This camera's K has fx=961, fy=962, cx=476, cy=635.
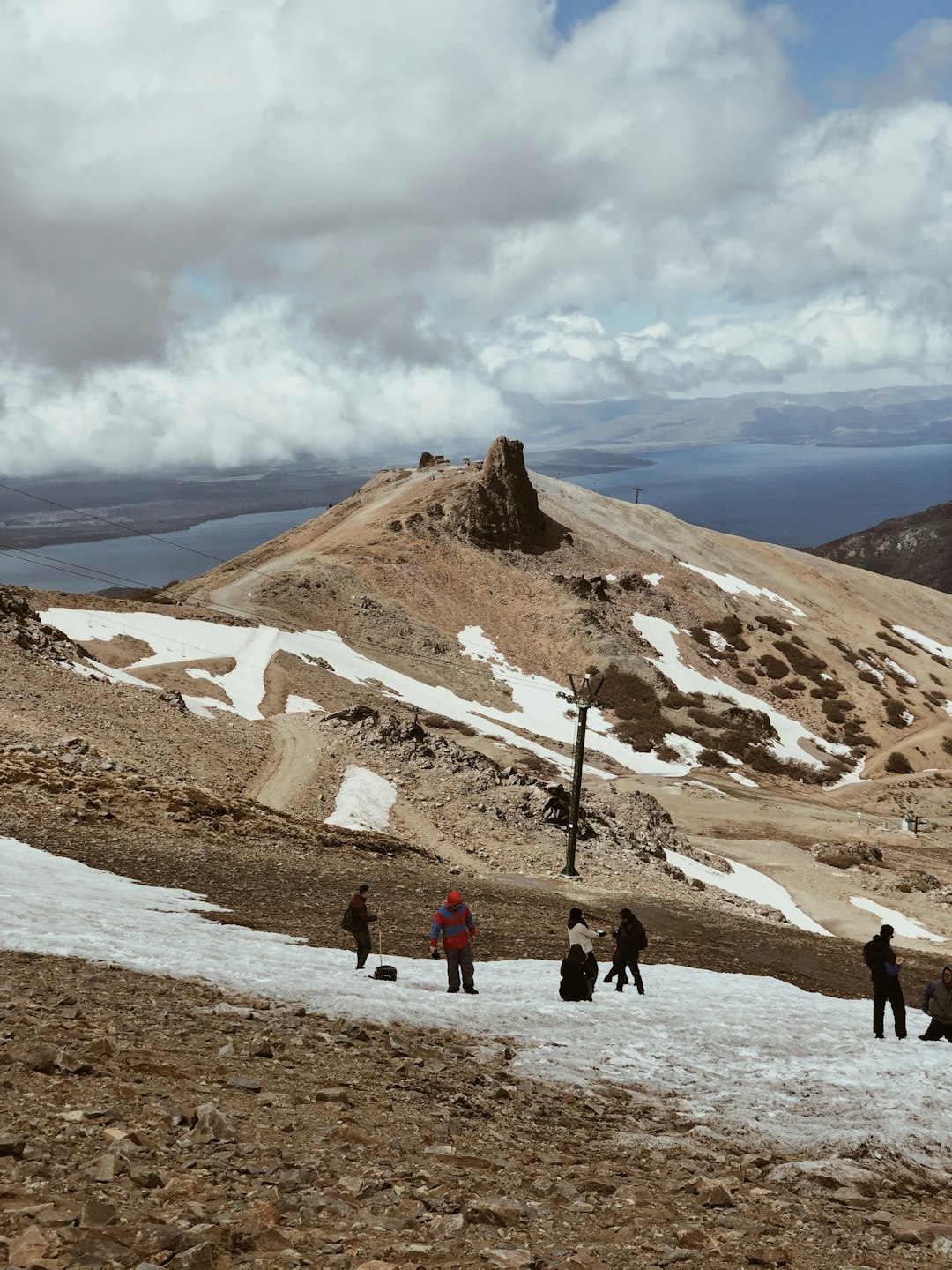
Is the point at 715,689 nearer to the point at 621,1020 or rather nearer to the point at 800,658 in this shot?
the point at 800,658

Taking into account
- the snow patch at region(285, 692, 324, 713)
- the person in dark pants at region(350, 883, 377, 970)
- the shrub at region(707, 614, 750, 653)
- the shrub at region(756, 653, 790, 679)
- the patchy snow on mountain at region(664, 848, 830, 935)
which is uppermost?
the shrub at region(707, 614, 750, 653)

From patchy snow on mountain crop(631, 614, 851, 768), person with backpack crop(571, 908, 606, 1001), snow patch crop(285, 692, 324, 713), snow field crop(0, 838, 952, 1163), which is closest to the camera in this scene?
snow field crop(0, 838, 952, 1163)

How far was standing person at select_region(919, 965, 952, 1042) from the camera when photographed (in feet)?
52.4

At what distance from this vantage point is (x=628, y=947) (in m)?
18.2

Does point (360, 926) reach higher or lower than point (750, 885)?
higher

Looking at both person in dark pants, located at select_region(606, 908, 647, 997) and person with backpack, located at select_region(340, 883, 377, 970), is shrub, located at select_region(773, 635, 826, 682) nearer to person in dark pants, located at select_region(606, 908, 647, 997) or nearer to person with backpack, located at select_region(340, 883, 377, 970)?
person in dark pants, located at select_region(606, 908, 647, 997)

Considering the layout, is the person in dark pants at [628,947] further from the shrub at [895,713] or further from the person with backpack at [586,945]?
the shrub at [895,713]

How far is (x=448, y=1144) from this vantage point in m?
9.32

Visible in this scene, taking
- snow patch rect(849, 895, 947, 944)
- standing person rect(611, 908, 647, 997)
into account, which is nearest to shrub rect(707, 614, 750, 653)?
snow patch rect(849, 895, 947, 944)

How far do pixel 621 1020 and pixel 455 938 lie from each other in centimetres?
302

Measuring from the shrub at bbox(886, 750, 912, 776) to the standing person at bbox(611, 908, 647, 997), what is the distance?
218ft

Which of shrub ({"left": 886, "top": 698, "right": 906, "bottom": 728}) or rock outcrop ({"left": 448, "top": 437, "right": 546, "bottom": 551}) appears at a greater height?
rock outcrop ({"left": 448, "top": 437, "right": 546, "bottom": 551})

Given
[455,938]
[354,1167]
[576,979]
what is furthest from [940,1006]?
[354,1167]

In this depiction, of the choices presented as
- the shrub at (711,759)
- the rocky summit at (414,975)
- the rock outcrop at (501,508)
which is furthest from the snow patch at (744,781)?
the rock outcrop at (501,508)
